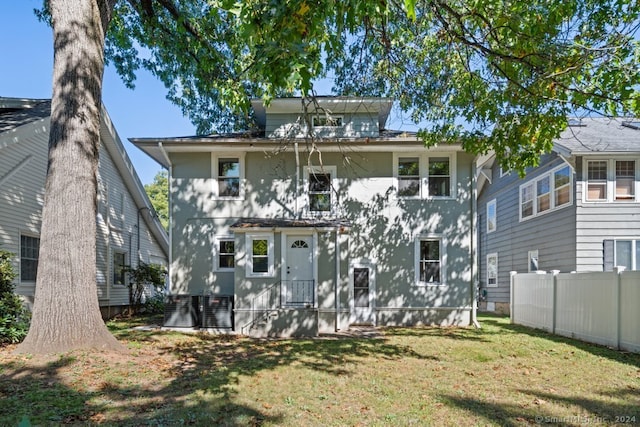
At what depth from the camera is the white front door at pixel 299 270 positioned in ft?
35.4

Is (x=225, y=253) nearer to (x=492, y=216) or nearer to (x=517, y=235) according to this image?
(x=517, y=235)

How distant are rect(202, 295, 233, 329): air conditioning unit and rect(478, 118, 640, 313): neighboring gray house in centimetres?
1008

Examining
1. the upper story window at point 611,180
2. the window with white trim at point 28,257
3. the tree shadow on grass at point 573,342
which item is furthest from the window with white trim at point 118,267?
the upper story window at point 611,180

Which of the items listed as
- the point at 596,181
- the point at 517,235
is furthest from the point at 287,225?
the point at 517,235

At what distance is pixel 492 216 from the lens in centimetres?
1830

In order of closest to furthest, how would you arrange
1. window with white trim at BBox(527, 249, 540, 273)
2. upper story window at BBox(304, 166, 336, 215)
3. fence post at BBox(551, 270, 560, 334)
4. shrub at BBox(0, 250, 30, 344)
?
shrub at BBox(0, 250, 30, 344), fence post at BBox(551, 270, 560, 334), upper story window at BBox(304, 166, 336, 215), window with white trim at BBox(527, 249, 540, 273)

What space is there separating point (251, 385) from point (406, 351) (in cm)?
374

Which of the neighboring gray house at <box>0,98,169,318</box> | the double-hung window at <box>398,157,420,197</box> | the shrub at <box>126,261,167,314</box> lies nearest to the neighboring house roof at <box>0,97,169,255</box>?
the neighboring gray house at <box>0,98,169,318</box>

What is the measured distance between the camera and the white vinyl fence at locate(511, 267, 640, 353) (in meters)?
7.47

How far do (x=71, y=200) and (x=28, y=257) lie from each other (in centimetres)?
579

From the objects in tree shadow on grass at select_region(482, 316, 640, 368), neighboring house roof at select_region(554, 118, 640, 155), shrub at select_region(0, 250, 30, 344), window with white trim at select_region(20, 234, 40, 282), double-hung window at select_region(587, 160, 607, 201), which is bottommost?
tree shadow on grass at select_region(482, 316, 640, 368)

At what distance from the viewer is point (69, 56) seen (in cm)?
632

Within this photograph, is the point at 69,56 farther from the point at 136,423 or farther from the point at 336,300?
the point at 336,300

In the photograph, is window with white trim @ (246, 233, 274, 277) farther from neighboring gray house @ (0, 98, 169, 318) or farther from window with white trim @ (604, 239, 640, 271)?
window with white trim @ (604, 239, 640, 271)
